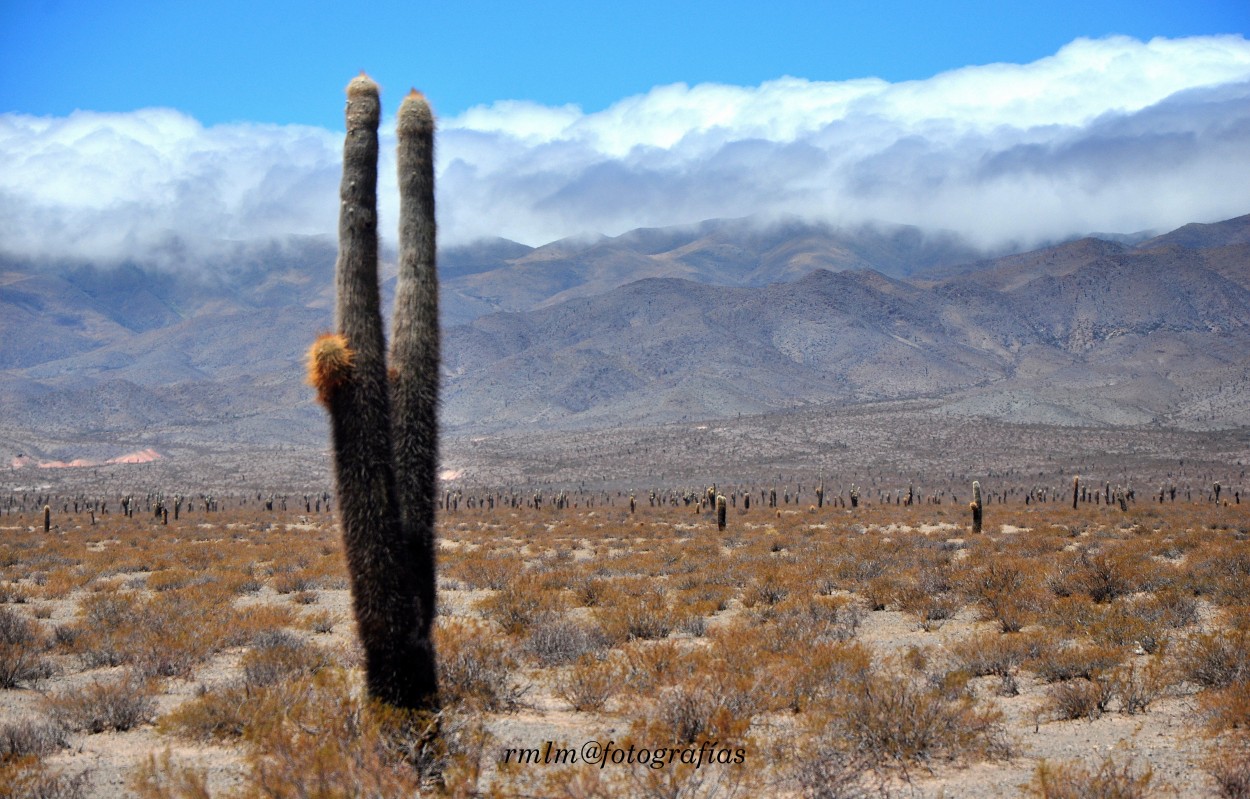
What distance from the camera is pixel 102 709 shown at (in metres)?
9.83

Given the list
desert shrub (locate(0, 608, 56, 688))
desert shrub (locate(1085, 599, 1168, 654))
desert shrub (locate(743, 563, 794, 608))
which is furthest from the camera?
desert shrub (locate(743, 563, 794, 608))

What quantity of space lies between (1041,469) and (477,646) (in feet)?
260

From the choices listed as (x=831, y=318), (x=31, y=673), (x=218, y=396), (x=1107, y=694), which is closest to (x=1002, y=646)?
(x=1107, y=694)

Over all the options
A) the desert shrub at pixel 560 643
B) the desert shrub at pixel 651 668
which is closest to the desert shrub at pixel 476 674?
the desert shrub at pixel 560 643

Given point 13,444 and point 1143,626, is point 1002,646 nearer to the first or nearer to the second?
point 1143,626

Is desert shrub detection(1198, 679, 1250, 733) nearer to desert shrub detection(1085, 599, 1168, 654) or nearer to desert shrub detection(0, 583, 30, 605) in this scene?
desert shrub detection(1085, 599, 1168, 654)

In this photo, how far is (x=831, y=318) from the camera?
18912cm

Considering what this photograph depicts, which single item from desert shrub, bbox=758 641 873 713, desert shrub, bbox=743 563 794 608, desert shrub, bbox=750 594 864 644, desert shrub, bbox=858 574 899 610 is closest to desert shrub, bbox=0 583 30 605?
desert shrub, bbox=743 563 794 608

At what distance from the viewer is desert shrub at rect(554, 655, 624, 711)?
33.9 ft

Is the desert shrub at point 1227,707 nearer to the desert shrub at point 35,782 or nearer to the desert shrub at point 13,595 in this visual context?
the desert shrub at point 35,782

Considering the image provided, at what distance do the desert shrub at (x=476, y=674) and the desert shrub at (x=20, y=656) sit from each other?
4907 millimetres

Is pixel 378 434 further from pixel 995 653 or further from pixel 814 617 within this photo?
pixel 814 617

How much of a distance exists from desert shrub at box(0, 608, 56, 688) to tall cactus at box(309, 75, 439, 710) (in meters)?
5.67

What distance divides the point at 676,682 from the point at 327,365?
Result: 445cm
